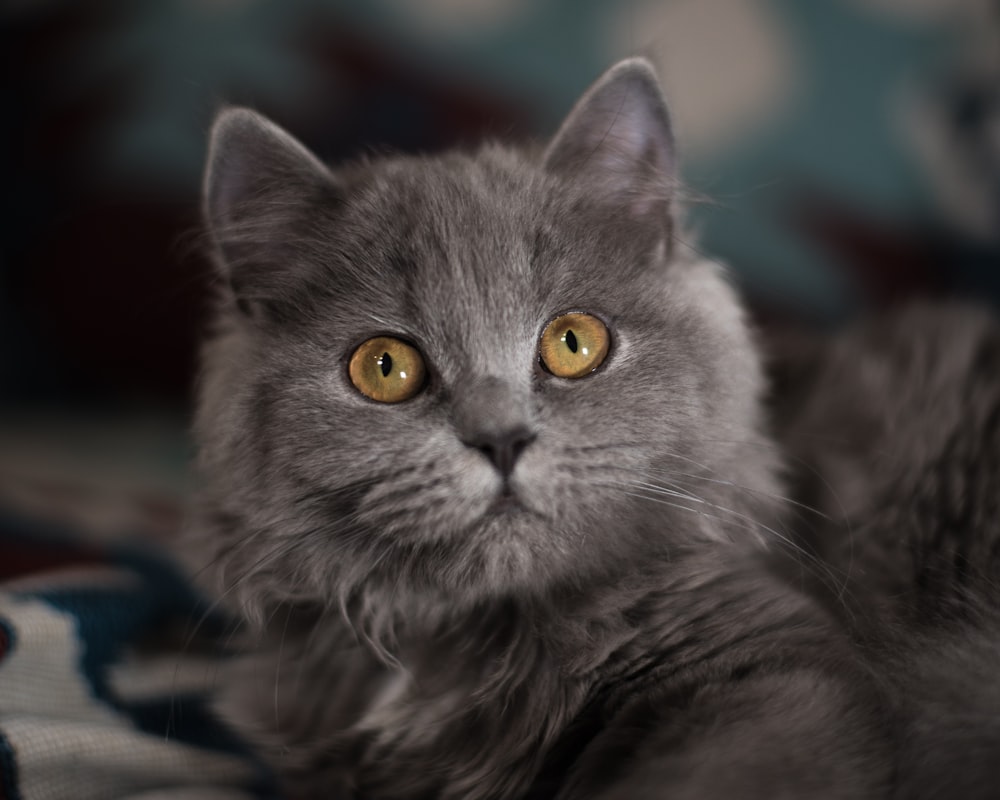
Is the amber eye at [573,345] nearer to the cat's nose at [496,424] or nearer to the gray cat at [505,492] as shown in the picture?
the gray cat at [505,492]

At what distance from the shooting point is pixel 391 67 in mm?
2568

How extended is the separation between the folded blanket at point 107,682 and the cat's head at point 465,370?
27cm

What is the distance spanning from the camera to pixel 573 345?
1.22 meters

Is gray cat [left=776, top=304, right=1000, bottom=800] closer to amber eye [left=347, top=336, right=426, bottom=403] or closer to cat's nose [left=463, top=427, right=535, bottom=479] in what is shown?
cat's nose [left=463, top=427, right=535, bottom=479]

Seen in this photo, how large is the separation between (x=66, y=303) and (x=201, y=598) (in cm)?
126

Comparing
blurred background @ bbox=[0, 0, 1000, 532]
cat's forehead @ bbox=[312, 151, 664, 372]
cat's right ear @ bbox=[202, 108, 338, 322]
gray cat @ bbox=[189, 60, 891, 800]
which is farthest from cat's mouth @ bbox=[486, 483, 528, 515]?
blurred background @ bbox=[0, 0, 1000, 532]

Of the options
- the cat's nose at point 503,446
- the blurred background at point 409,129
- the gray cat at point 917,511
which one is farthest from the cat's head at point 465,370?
the blurred background at point 409,129

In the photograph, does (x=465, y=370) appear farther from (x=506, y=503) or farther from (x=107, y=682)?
(x=107, y=682)

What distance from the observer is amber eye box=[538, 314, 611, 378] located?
1.20m

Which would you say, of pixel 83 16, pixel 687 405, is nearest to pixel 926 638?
pixel 687 405

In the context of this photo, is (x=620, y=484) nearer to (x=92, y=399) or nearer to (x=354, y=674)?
(x=354, y=674)

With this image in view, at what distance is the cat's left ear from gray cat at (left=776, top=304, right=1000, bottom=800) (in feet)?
Result: 1.57

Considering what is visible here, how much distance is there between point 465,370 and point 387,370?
11cm

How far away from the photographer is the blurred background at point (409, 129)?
2.43 meters
